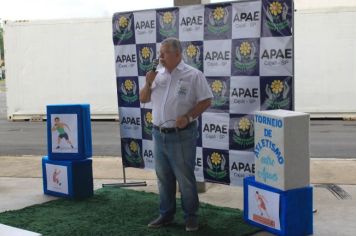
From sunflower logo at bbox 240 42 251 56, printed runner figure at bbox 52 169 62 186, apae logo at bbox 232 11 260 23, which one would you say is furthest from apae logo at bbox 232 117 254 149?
printed runner figure at bbox 52 169 62 186

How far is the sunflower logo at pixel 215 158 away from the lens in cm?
573

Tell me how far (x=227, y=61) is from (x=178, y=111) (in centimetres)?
117

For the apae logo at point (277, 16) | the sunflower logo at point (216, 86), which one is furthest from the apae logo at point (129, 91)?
the apae logo at point (277, 16)

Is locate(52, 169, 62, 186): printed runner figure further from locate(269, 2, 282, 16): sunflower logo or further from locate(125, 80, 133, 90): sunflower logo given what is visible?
locate(269, 2, 282, 16): sunflower logo

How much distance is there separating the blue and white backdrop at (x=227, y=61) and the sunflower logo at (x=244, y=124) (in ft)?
0.03

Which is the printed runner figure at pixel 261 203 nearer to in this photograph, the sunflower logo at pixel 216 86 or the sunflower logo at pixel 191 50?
the sunflower logo at pixel 216 86

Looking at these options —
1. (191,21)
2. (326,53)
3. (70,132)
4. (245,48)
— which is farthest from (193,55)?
(326,53)

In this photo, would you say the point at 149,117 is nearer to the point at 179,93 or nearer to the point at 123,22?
the point at 123,22

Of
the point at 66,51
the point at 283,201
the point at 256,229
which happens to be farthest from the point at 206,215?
the point at 66,51

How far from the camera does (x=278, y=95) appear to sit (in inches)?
206

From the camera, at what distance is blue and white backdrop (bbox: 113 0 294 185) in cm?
520

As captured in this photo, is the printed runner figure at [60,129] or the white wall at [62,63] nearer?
the printed runner figure at [60,129]

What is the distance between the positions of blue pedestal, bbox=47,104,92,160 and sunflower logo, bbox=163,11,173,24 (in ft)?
4.41

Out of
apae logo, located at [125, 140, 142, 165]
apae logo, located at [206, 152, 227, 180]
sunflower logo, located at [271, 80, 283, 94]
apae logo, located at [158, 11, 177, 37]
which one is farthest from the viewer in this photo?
apae logo, located at [125, 140, 142, 165]
